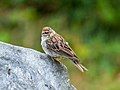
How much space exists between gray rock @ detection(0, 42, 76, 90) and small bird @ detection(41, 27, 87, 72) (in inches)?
4.9

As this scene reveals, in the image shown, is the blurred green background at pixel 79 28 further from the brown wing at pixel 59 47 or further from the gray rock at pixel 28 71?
the gray rock at pixel 28 71

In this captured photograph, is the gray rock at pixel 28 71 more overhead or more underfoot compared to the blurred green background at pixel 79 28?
more underfoot

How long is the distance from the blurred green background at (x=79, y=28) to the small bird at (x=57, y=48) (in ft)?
15.0

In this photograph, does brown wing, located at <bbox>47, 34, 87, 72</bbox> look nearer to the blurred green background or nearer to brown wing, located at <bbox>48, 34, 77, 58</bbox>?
brown wing, located at <bbox>48, 34, 77, 58</bbox>

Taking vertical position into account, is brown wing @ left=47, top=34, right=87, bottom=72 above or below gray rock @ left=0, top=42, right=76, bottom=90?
above

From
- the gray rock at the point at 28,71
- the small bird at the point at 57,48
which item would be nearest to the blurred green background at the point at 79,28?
the small bird at the point at 57,48

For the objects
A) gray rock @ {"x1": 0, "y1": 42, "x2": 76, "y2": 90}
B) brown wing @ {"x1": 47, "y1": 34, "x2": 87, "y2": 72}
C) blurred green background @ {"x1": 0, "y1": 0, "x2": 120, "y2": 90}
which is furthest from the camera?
blurred green background @ {"x1": 0, "y1": 0, "x2": 120, "y2": 90}

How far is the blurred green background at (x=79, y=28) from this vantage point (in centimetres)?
1296

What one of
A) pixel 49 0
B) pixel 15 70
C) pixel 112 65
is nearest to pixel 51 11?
pixel 49 0

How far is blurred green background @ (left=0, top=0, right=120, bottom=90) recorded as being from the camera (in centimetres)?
1296

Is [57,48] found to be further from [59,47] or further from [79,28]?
[79,28]

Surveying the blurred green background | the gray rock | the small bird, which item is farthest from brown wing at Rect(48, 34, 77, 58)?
the blurred green background

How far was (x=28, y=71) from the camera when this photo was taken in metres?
7.28

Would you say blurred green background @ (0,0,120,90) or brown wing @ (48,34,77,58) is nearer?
brown wing @ (48,34,77,58)
